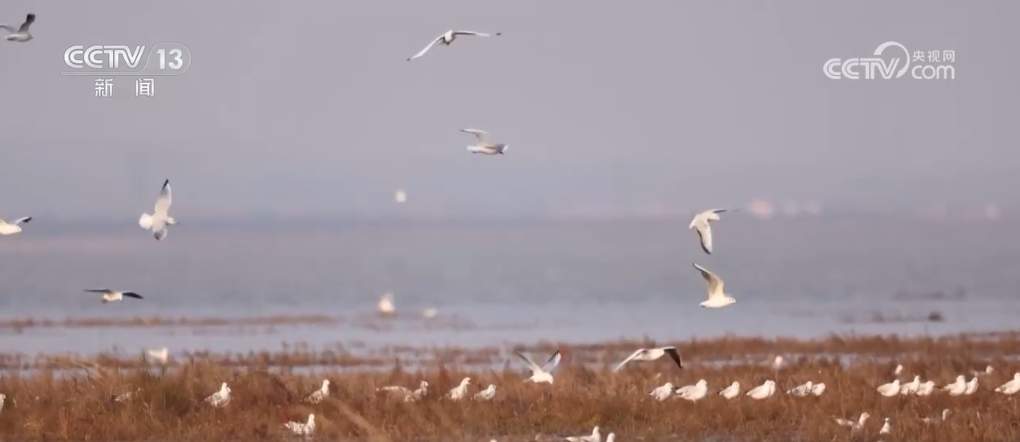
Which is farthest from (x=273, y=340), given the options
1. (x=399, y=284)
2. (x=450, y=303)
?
(x=399, y=284)

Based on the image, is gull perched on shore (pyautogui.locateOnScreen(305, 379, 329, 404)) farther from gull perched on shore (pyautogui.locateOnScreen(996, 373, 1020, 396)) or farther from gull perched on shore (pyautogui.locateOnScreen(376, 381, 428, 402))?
gull perched on shore (pyautogui.locateOnScreen(996, 373, 1020, 396))

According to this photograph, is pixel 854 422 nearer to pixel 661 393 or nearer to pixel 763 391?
pixel 763 391

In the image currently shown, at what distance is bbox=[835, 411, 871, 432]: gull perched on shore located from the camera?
68.9 feet

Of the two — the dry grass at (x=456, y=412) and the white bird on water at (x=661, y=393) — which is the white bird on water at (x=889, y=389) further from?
the white bird on water at (x=661, y=393)

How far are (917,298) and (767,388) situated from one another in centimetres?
5592

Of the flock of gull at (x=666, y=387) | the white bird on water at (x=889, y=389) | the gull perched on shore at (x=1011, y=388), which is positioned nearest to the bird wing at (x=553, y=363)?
the flock of gull at (x=666, y=387)

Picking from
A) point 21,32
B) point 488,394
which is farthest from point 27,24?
point 488,394

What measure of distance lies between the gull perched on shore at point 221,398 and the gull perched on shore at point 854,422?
282 inches

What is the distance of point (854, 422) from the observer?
21609 millimetres

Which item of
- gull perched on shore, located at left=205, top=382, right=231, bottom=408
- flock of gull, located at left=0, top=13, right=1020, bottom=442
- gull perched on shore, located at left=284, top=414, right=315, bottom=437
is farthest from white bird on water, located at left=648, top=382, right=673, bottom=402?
gull perched on shore, located at left=205, top=382, right=231, bottom=408

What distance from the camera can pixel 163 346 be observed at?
44750 millimetres

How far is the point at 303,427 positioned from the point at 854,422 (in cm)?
612

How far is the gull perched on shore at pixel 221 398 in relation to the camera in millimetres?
23438

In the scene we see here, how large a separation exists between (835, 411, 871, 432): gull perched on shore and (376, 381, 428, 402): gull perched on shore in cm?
526
